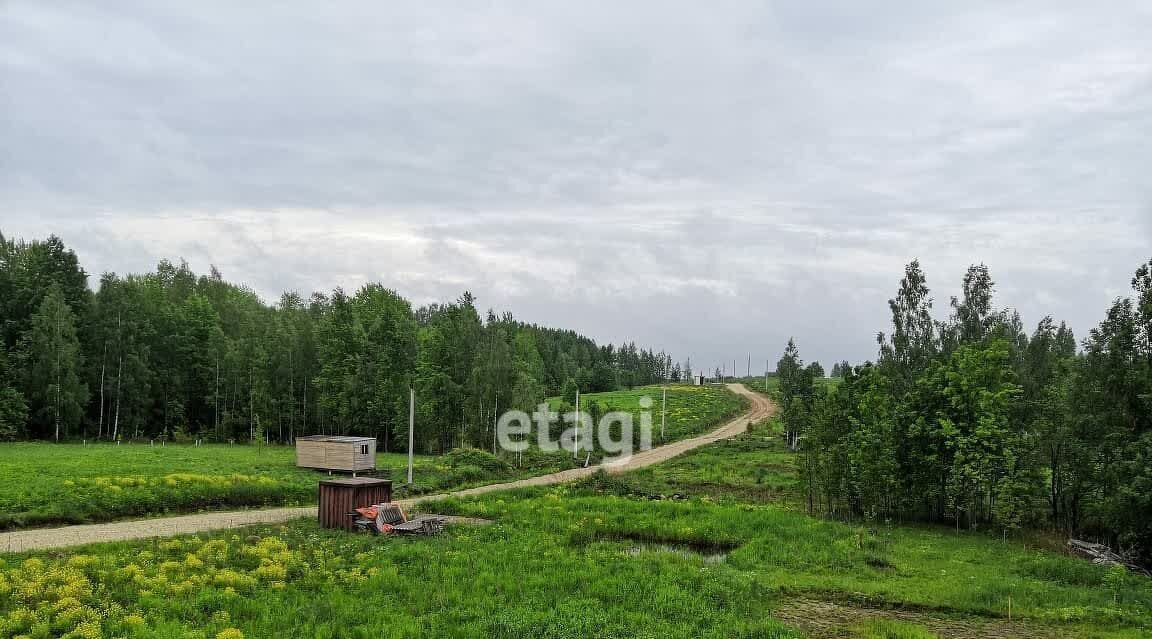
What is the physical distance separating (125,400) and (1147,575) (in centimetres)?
6403

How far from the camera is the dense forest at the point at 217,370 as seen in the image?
164 feet

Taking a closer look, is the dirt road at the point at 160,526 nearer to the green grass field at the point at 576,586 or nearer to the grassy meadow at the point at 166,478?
the grassy meadow at the point at 166,478

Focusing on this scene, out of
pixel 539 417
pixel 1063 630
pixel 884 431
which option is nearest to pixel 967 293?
pixel 884 431

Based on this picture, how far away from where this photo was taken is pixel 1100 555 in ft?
65.4

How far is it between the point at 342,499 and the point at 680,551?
11.2 meters

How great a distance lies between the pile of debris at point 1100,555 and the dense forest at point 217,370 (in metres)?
34.4

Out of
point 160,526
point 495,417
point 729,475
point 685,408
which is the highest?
point 495,417

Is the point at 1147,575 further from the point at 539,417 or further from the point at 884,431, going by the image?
the point at 539,417

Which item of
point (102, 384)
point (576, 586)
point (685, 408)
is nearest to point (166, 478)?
point (576, 586)

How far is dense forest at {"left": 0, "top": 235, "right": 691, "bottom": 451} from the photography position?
50.1m

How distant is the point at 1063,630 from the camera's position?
14.0 meters

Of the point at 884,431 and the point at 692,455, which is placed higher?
the point at 884,431

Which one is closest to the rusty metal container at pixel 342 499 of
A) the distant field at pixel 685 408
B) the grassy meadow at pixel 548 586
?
the grassy meadow at pixel 548 586

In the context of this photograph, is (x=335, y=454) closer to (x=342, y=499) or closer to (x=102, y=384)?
(x=342, y=499)
